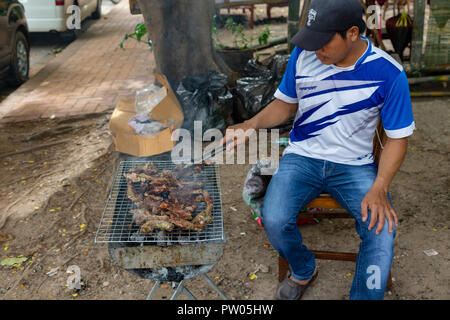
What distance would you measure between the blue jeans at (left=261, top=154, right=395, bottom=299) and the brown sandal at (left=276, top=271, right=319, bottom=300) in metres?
0.06

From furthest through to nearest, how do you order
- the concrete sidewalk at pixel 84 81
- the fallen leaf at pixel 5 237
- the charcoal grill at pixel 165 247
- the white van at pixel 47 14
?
1. the white van at pixel 47 14
2. the concrete sidewalk at pixel 84 81
3. the fallen leaf at pixel 5 237
4. the charcoal grill at pixel 165 247

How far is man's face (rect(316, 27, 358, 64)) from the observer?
2.48 m

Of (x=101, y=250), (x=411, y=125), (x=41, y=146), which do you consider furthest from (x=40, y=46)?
(x=411, y=125)

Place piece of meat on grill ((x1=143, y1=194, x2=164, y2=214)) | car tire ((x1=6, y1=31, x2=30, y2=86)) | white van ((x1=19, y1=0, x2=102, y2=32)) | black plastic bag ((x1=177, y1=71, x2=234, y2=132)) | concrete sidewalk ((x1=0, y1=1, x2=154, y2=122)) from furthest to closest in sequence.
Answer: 1. white van ((x1=19, y1=0, x2=102, y2=32))
2. car tire ((x1=6, y1=31, x2=30, y2=86))
3. concrete sidewalk ((x1=0, y1=1, x2=154, y2=122))
4. black plastic bag ((x1=177, y1=71, x2=234, y2=132))
5. piece of meat on grill ((x1=143, y1=194, x2=164, y2=214))

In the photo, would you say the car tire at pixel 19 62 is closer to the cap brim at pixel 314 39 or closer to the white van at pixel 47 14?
the white van at pixel 47 14

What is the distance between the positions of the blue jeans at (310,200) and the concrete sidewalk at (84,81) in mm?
4098

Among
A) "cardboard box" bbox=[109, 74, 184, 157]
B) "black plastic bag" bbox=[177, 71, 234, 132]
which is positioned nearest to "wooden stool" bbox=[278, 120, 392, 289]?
"cardboard box" bbox=[109, 74, 184, 157]

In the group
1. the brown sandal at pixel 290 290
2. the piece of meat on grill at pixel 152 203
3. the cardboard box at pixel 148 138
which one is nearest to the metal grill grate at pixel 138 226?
the piece of meat on grill at pixel 152 203

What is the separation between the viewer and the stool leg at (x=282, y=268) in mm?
3016

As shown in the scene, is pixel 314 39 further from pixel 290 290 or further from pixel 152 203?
pixel 290 290

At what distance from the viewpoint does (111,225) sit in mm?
2484

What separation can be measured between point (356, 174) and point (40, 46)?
30.8 ft

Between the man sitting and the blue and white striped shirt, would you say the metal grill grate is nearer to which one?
the man sitting

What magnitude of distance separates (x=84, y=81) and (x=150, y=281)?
512 centimetres
